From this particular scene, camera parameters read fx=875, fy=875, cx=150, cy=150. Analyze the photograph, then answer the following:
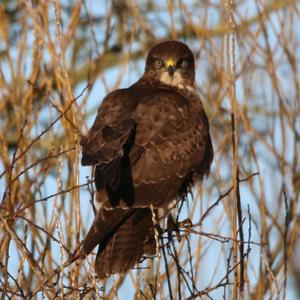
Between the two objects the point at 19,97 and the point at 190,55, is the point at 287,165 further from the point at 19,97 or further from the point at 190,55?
the point at 19,97

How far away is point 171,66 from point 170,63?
0.02 meters

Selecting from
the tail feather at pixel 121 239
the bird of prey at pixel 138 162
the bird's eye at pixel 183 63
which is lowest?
the tail feather at pixel 121 239

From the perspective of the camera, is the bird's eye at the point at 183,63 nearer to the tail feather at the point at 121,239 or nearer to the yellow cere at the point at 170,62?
the yellow cere at the point at 170,62

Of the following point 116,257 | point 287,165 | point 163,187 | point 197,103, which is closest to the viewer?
point 116,257

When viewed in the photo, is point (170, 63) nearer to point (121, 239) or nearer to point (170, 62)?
point (170, 62)

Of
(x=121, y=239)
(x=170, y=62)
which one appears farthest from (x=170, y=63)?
(x=121, y=239)

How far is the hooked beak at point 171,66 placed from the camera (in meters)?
4.92

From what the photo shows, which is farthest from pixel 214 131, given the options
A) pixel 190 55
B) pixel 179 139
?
pixel 179 139

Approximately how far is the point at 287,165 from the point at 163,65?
900 mm

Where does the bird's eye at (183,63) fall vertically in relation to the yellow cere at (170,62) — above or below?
above

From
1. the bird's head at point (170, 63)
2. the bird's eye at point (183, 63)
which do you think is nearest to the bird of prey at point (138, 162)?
the bird's head at point (170, 63)

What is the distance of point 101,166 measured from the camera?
384cm

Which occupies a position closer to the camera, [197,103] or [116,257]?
[116,257]

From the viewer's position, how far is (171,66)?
16.2ft
